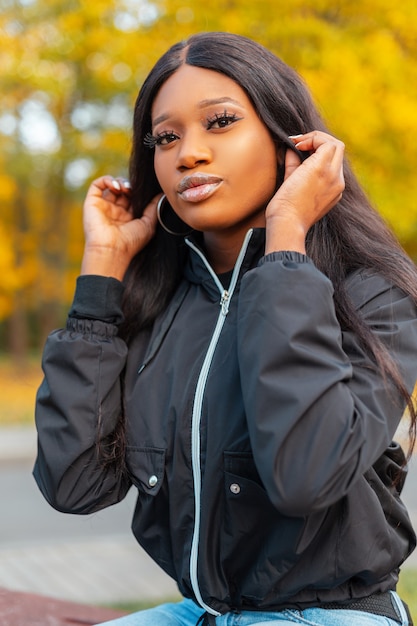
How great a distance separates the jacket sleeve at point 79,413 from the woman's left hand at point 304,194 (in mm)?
539

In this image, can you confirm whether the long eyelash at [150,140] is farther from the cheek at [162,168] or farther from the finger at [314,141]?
the finger at [314,141]

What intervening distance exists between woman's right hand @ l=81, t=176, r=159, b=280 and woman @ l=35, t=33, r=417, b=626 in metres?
0.01

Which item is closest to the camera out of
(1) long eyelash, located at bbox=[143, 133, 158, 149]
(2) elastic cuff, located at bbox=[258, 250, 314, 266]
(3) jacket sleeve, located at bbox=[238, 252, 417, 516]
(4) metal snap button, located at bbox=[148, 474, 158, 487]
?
(3) jacket sleeve, located at bbox=[238, 252, 417, 516]

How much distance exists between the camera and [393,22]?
23.8 ft

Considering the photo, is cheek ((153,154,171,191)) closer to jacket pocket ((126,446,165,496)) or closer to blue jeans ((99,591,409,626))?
jacket pocket ((126,446,165,496))

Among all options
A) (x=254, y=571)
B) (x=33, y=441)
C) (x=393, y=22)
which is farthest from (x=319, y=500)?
(x=33, y=441)

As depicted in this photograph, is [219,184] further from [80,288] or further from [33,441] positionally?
[33,441]

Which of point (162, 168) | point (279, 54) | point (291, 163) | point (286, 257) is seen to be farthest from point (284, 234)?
point (279, 54)

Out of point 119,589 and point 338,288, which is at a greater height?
point 338,288

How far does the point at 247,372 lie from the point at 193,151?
548 millimetres

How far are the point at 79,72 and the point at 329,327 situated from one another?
13.1 m

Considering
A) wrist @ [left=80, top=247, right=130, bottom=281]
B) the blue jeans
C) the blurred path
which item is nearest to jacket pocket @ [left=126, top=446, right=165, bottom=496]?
the blue jeans

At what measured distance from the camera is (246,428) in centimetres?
175

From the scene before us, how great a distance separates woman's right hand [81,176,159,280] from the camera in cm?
219
